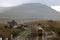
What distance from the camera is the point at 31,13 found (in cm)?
187

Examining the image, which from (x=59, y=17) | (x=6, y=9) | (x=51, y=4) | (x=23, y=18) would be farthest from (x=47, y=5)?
(x=6, y=9)

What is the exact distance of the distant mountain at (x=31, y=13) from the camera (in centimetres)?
185

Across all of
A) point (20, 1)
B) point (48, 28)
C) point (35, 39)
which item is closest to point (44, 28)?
point (48, 28)

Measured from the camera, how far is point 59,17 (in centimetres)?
182

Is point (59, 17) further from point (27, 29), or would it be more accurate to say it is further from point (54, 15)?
point (27, 29)

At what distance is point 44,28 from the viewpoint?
1.85 metres

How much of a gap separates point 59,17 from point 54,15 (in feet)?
0.22

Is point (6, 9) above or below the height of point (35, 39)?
above

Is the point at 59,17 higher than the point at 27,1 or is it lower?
lower

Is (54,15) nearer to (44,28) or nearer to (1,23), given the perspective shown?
(44,28)

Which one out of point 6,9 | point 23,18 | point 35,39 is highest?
point 6,9

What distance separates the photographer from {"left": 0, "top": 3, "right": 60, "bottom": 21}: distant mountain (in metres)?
1.85

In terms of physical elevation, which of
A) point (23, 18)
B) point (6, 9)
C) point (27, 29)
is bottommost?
point (27, 29)

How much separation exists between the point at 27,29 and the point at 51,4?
43 cm
